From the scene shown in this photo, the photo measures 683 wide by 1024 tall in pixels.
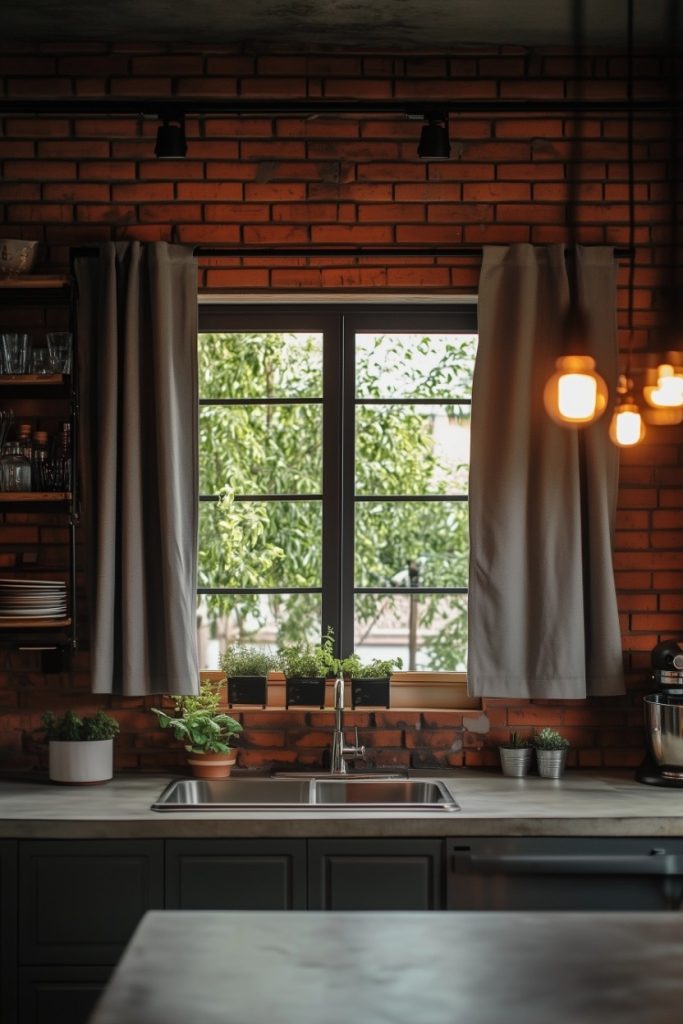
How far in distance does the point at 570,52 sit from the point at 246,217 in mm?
1266

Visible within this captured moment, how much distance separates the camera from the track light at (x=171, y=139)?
356 centimetres

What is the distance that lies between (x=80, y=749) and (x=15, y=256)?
5.35 ft

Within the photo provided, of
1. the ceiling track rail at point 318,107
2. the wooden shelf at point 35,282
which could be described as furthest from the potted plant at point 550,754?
the wooden shelf at point 35,282

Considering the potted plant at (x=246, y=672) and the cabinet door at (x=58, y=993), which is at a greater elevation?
the potted plant at (x=246, y=672)

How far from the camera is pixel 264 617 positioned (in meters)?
4.37

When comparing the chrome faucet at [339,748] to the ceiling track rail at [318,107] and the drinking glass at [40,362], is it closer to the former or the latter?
the drinking glass at [40,362]

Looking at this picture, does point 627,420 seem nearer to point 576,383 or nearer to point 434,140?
point 576,383

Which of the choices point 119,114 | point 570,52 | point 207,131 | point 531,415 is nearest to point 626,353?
point 531,415

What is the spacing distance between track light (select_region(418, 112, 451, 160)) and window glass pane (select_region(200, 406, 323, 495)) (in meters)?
1.04

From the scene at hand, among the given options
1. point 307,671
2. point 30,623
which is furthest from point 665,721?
point 30,623

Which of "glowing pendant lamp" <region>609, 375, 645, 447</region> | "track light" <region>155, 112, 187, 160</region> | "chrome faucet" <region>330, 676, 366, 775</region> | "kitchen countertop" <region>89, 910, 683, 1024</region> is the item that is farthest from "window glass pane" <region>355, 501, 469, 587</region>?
"kitchen countertop" <region>89, 910, 683, 1024</region>

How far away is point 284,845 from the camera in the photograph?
3.21 metres

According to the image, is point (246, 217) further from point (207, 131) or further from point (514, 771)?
point (514, 771)

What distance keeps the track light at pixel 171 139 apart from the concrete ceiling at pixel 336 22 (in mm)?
376
